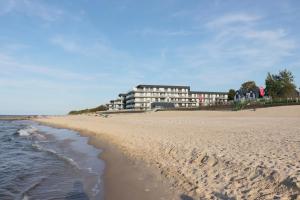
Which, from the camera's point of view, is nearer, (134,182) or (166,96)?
(134,182)

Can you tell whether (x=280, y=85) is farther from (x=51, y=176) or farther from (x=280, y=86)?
(x=51, y=176)

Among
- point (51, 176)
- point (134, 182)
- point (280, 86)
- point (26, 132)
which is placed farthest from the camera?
point (280, 86)

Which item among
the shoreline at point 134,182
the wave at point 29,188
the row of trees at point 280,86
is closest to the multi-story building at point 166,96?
the row of trees at point 280,86

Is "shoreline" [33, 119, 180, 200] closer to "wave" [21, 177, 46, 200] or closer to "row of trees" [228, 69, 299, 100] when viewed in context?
"wave" [21, 177, 46, 200]

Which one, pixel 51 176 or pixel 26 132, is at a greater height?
pixel 26 132

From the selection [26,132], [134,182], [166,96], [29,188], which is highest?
[166,96]

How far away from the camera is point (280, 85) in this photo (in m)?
94.9

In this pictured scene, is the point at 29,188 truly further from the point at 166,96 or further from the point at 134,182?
the point at 166,96

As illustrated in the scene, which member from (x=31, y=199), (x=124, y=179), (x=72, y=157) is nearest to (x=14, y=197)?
(x=31, y=199)

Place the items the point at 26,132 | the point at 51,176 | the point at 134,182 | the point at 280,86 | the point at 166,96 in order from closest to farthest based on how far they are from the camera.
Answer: the point at 134,182, the point at 51,176, the point at 26,132, the point at 280,86, the point at 166,96

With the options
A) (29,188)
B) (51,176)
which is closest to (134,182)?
(29,188)

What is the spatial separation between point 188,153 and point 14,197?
7020mm

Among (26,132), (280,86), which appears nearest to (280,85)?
(280,86)

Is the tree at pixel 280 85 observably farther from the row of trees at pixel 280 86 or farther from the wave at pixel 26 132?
the wave at pixel 26 132
